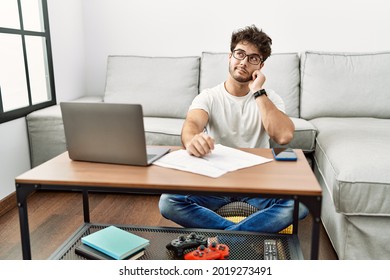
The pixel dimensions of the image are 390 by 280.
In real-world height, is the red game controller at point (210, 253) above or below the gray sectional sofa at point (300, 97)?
below

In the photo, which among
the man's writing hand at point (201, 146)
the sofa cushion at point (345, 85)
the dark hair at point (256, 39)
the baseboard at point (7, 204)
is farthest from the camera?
the sofa cushion at point (345, 85)

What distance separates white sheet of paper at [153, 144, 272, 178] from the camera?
1.17 m

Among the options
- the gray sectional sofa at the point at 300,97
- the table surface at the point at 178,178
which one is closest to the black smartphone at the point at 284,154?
the table surface at the point at 178,178

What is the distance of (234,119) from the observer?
1771 millimetres

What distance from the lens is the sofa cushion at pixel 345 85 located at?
103 inches

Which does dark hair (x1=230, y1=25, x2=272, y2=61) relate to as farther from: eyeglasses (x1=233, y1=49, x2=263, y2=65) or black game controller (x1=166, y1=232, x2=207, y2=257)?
black game controller (x1=166, y1=232, x2=207, y2=257)

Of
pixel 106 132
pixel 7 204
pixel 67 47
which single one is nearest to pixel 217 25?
pixel 67 47

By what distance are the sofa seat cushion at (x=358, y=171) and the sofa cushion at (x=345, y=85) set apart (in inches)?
24.4

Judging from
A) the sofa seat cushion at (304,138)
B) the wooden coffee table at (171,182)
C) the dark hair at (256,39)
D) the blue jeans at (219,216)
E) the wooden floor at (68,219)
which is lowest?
the wooden floor at (68,219)

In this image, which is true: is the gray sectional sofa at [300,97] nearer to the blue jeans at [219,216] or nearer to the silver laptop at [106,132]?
the blue jeans at [219,216]

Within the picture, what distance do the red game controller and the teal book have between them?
7.0 inches

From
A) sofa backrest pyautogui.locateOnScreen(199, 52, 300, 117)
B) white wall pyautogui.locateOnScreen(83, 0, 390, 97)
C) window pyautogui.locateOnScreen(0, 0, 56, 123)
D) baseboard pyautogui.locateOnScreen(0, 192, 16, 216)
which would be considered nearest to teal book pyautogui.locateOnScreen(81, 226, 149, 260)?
baseboard pyautogui.locateOnScreen(0, 192, 16, 216)

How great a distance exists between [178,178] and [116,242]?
383mm
